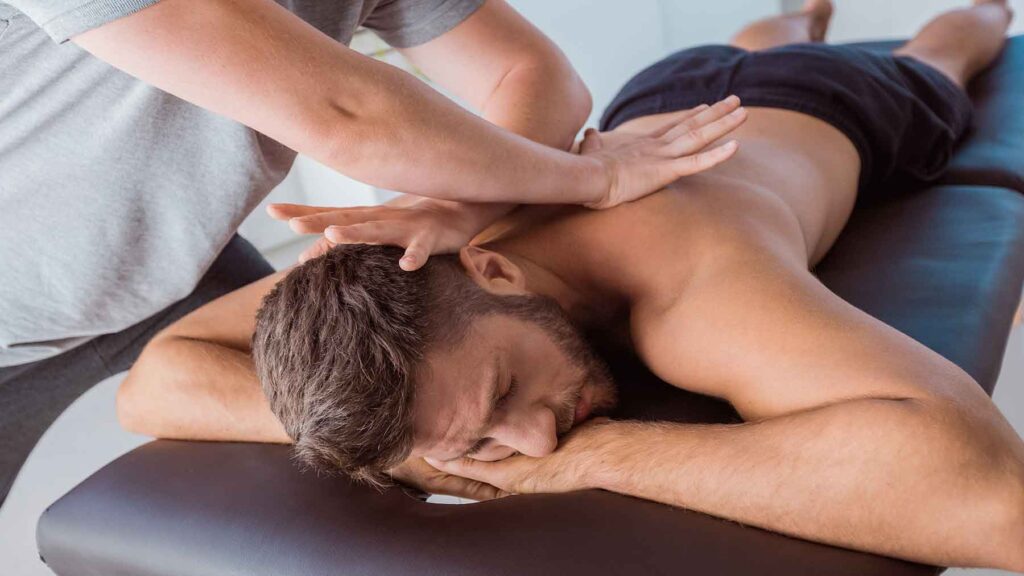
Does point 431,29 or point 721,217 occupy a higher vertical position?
point 431,29

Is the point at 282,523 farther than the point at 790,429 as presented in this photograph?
Yes

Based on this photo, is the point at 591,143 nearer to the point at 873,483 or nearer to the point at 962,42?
the point at 873,483

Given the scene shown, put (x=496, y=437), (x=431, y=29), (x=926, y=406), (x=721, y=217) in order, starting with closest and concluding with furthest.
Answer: (x=926, y=406) → (x=496, y=437) → (x=721, y=217) → (x=431, y=29)

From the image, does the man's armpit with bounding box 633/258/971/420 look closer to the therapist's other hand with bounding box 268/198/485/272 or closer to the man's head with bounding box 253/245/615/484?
the man's head with bounding box 253/245/615/484

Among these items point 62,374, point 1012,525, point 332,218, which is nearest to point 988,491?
point 1012,525

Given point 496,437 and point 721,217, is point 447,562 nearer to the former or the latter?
point 496,437

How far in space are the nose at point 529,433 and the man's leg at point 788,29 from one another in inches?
60.5

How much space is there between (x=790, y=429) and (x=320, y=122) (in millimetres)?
568

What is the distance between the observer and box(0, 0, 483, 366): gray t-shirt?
1253 mm

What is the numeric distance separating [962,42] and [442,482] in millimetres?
1709

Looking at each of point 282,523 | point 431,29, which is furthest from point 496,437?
point 431,29

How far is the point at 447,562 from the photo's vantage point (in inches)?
38.0

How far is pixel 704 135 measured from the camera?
4.15 feet

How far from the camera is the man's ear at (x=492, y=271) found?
1.16 meters
